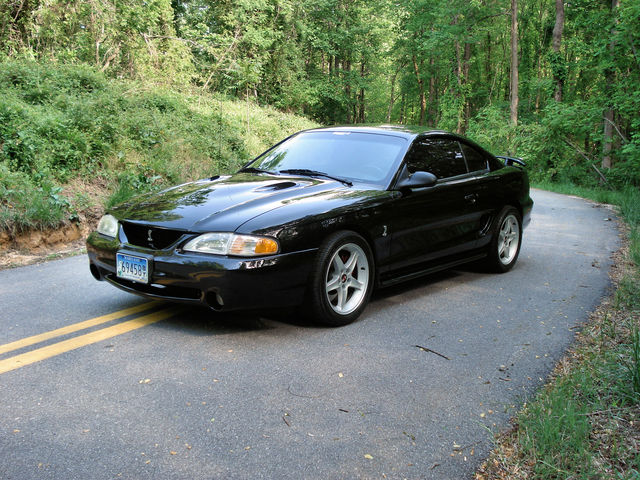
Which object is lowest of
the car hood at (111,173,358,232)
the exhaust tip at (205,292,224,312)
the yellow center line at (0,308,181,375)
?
the yellow center line at (0,308,181,375)

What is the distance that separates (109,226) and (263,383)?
1949 millimetres

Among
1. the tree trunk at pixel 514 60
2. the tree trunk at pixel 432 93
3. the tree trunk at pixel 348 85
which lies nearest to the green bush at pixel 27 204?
the tree trunk at pixel 514 60

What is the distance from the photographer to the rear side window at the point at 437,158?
5.14m

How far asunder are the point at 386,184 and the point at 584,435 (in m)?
2.69

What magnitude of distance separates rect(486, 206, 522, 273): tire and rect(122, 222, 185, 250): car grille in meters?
3.51

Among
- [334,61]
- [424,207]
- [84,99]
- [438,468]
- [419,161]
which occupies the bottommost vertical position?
[438,468]

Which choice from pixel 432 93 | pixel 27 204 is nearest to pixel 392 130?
pixel 27 204

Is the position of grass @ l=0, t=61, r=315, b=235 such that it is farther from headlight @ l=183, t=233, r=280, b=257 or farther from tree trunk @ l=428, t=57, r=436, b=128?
tree trunk @ l=428, t=57, r=436, b=128

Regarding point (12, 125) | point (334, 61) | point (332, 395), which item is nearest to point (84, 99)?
point (12, 125)

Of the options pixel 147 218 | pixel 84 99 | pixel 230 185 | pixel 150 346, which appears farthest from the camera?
pixel 84 99

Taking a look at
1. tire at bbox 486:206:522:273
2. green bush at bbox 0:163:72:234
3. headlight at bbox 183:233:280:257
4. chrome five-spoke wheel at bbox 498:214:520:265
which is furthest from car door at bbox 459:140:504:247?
green bush at bbox 0:163:72:234

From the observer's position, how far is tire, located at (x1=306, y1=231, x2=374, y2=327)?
4027 mm

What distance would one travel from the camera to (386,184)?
4.76 metres

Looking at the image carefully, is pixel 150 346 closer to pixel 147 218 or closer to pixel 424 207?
pixel 147 218
